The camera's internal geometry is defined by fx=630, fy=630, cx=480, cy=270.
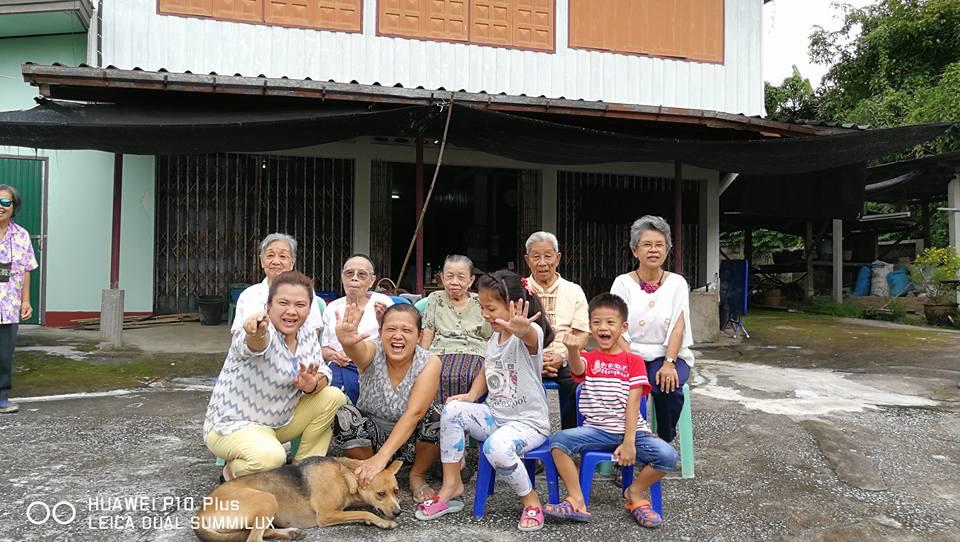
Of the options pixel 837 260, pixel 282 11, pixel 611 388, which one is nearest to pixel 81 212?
pixel 282 11

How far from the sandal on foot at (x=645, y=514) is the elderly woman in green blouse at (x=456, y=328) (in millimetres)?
892

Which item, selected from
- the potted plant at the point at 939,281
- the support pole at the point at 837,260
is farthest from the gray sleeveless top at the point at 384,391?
the support pole at the point at 837,260

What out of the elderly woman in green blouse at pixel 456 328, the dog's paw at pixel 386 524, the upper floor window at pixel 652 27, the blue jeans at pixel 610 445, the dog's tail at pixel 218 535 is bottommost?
the dog's paw at pixel 386 524

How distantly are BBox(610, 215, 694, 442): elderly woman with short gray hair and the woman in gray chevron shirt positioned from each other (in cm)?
145

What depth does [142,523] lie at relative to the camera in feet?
7.96

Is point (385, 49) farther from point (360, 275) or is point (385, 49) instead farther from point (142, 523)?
Result: point (142, 523)

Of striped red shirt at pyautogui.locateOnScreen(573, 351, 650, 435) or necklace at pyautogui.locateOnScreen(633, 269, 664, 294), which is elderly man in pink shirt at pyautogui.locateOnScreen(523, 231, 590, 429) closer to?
necklace at pyautogui.locateOnScreen(633, 269, 664, 294)

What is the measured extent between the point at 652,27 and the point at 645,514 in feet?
23.3

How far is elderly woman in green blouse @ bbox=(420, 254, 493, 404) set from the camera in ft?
9.86

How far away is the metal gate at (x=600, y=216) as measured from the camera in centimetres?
894

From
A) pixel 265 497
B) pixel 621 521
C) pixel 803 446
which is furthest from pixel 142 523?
pixel 803 446

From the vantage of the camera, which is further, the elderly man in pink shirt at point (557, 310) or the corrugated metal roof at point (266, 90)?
the corrugated metal roof at point (266, 90)

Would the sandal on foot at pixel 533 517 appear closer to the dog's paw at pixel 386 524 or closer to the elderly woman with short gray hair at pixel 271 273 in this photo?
the dog's paw at pixel 386 524

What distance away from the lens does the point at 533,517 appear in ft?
8.07
